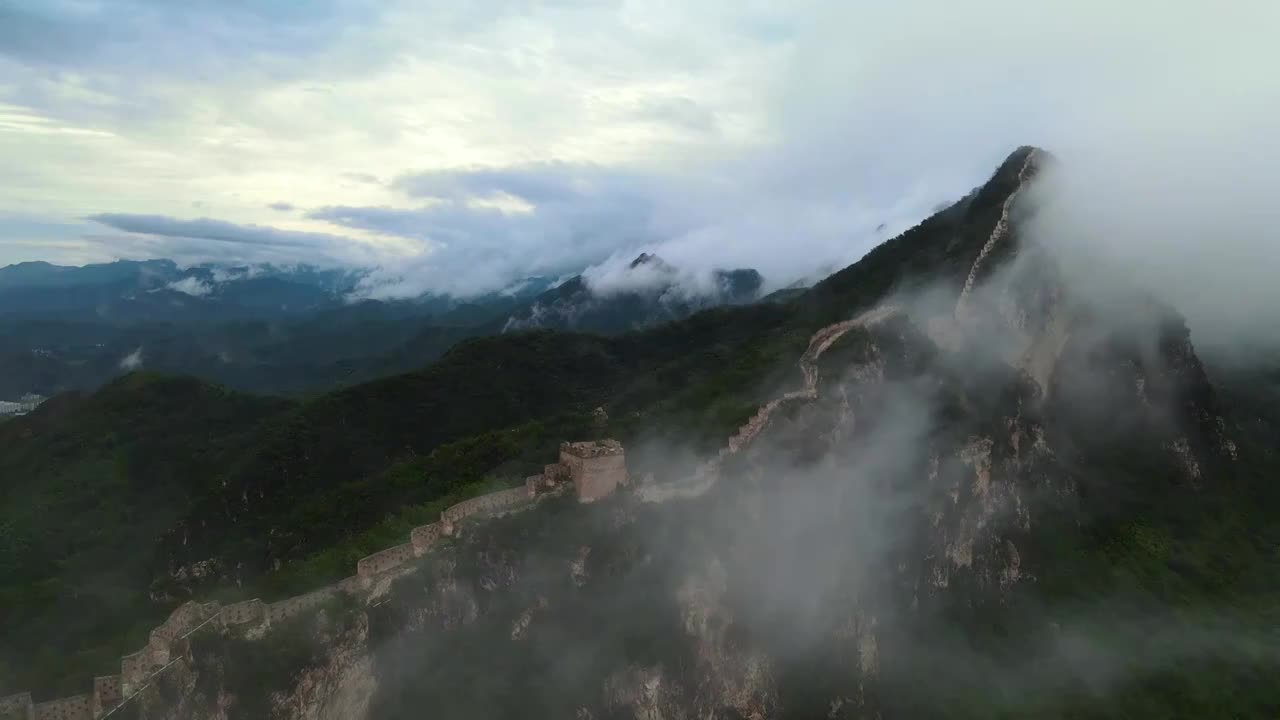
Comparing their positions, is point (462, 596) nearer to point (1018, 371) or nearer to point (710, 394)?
point (710, 394)

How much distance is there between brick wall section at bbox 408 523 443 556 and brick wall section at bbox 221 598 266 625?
30.3 ft

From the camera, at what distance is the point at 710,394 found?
84.4 metres

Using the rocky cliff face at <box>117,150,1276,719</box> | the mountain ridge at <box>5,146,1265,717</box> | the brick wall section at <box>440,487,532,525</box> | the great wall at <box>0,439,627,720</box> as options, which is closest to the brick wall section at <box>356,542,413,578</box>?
the great wall at <box>0,439,627,720</box>

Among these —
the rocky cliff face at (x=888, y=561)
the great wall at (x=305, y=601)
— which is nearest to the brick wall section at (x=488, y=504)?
the great wall at (x=305, y=601)

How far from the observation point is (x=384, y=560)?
46.5 m

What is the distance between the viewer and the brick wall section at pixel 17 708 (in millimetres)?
36562

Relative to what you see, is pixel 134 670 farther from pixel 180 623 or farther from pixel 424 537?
pixel 424 537

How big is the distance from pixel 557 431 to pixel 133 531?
5837 cm

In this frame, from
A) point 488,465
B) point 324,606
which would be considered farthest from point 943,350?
point 324,606

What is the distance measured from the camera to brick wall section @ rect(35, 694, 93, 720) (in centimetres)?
3668

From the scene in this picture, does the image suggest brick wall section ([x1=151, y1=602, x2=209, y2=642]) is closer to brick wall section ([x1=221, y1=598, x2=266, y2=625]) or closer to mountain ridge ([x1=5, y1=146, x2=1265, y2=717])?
brick wall section ([x1=221, y1=598, x2=266, y2=625])

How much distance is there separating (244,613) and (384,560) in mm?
7821

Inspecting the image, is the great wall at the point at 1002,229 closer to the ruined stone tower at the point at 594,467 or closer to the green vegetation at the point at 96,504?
the ruined stone tower at the point at 594,467

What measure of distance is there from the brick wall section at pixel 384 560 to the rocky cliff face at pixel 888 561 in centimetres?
108
